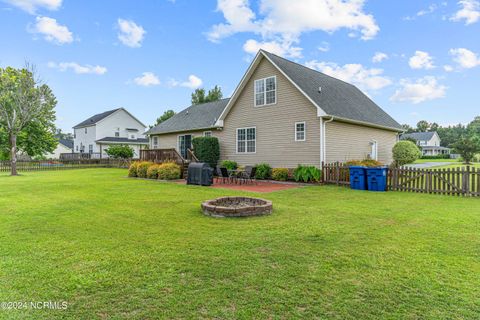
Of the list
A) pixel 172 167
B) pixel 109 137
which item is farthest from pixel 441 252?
pixel 109 137

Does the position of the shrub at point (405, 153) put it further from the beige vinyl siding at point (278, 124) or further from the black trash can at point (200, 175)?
the black trash can at point (200, 175)

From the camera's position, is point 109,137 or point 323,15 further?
point 109,137

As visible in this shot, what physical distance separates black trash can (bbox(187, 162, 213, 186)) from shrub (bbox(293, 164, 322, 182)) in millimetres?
4204

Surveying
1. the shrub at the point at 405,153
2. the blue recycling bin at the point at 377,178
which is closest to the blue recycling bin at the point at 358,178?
the blue recycling bin at the point at 377,178

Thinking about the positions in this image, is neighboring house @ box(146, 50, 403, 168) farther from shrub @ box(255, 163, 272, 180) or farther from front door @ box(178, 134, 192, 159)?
front door @ box(178, 134, 192, 159)

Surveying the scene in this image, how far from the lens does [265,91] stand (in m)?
15.3

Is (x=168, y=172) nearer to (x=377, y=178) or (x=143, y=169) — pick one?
(x=143, y=169)

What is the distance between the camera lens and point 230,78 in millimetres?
28062

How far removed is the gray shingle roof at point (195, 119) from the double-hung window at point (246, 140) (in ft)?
7.85

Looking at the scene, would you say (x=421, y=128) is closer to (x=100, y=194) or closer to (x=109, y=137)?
(x=109, y=137)

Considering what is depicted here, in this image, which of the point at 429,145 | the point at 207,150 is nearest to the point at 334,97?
the point at 207,150

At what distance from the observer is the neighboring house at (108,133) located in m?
39.2

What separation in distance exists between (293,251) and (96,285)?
103 inches

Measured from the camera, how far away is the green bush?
16797mm
